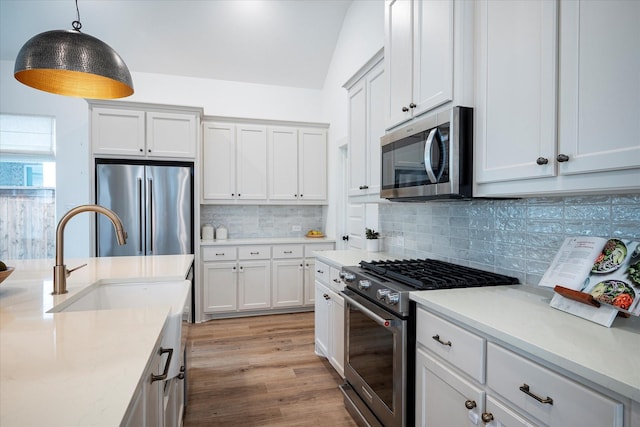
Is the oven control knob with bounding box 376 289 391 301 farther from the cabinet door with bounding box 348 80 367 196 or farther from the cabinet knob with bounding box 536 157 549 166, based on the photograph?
the cabinet door with bounding box 348 80 367 196

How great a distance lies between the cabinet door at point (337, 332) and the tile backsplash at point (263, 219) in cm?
235

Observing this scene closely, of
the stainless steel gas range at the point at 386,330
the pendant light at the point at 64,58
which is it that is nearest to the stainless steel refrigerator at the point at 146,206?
the pendant light at the point at 64,58

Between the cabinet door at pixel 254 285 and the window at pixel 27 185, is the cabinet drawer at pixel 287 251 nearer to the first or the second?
the cabinet door at pixel 254 285

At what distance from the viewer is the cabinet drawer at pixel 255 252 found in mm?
4297

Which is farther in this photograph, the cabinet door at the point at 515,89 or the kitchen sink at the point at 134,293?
the kitchen sink at the point at 134,293

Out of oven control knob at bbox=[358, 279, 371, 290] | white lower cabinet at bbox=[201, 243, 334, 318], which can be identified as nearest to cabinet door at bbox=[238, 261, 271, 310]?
white lower cabinet at bbox=[201, 243, 334, 318]

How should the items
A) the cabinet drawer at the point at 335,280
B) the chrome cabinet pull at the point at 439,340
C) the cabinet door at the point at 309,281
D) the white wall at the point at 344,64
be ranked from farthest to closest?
the cabinet door at the point at 309,281 < the white wall at the point at 344,64 < the cabinet drawer at the point at 335,280 < the chrome cabinet pull at the point at 439,340

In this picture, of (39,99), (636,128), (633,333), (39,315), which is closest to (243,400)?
(39,315)

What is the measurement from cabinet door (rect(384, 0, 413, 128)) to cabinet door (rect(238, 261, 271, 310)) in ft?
8.68

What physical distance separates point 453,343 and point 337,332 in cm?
139

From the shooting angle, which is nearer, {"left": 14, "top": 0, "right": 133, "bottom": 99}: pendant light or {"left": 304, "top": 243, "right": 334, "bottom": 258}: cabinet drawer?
{"left": 14, "top": 0, "right": 133, "bottom": 99}: pendant light

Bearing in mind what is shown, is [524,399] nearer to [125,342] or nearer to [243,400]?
[125,342]

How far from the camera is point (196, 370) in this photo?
2.90 meters

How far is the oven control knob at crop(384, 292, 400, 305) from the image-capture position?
64.9 inches
